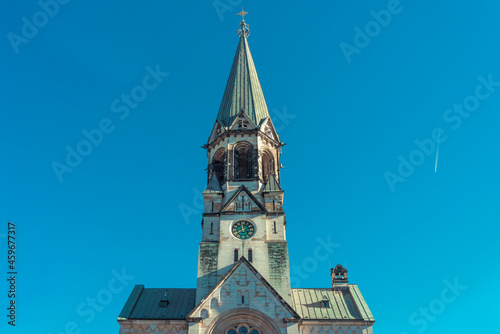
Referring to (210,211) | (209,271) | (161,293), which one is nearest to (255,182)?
(210,211)

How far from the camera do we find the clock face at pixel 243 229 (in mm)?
49000

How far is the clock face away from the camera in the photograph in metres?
49.0

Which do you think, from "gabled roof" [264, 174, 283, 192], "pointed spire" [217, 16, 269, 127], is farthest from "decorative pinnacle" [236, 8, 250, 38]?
"gabled roof" [264, 174, 283, 192]

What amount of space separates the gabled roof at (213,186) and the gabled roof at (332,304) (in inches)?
480

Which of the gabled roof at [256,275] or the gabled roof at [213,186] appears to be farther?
the gabled roof at [213,186]

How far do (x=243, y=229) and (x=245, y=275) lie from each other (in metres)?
5.54

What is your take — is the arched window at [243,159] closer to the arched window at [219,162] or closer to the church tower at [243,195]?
the church tower at [243,195]

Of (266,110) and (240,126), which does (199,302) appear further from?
(266,110)

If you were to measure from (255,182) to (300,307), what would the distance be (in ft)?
41.9

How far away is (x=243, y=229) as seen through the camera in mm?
49375

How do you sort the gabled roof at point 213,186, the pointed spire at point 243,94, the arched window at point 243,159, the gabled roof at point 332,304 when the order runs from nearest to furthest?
the gabled roof at point 332,304, the gabled roof at point 213,186, the arched window at point 243,159, the pointed spire at point 243,94

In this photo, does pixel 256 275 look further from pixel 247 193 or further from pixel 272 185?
Result: pixel 272 185

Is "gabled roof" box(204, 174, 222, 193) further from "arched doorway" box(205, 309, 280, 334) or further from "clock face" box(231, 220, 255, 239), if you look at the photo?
"arched doorway" box(205, 309, 280, 334)

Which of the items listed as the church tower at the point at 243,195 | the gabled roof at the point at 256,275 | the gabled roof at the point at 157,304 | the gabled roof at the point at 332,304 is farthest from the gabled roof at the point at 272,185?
A: the gabled roof at the point at 157,304
